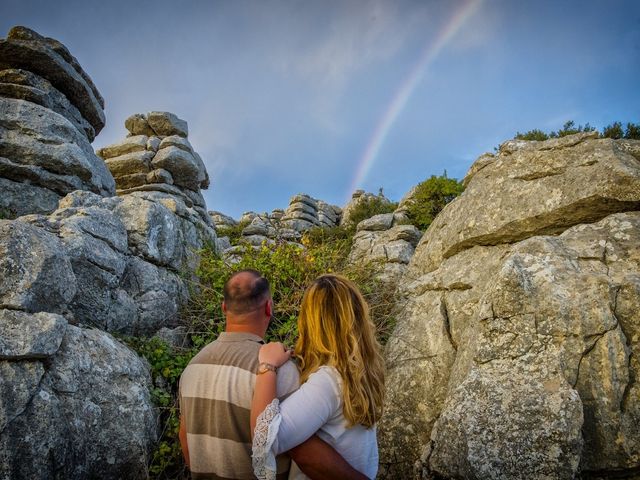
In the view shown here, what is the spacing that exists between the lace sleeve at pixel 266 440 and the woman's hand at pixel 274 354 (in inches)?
10.6

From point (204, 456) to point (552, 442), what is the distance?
3417mm

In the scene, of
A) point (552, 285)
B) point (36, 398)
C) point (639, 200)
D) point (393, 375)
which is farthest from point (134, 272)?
point (639, 200)

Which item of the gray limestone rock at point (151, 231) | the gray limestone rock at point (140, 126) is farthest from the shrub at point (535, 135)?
the gray limestone rock at point (140, 126)

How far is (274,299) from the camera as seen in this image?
758 centimetres

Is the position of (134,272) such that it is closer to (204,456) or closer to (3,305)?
(3,305)

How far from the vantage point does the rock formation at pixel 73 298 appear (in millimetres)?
4254

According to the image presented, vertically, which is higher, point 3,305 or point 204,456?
point 3,305

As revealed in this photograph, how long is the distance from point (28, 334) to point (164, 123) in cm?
2186

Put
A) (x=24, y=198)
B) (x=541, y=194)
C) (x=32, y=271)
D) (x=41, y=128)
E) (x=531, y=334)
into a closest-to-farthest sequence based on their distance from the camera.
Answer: (x=531, y=334) → (x=32, y=271) → (x=541, y=194) → (x=24, y=198) → (x=41, y=128)

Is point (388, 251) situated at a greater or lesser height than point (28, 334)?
greater

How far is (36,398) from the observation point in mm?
4250

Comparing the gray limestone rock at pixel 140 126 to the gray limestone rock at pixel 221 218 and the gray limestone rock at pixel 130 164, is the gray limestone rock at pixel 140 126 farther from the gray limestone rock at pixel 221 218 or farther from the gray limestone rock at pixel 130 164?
the gray limestone rock at pixel 221 218

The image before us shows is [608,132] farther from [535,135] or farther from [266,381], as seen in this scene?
[266,381]

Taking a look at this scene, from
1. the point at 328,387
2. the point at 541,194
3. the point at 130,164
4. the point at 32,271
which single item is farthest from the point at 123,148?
the point at 328,387
